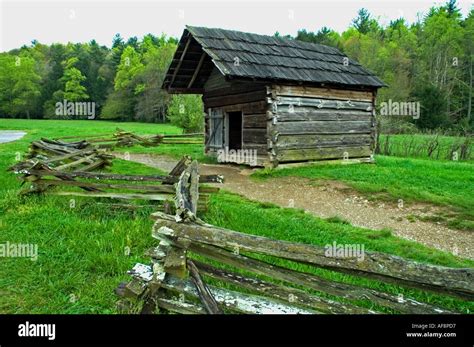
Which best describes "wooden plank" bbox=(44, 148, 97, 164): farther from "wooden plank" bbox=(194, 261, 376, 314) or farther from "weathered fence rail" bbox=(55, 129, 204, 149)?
"weathered fence rail" bbox=(55, 129, 204, 149)

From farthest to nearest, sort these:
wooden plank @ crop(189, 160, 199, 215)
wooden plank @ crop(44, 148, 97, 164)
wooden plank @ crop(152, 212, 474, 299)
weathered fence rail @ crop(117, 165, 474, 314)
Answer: wooden plank @ crop(44, 148, 97, 164)
wooden plank @ crop(189, 160, 199, 215)
weathered fence rail @ crop(117, 165, 474, 314)
wooden plank @ crop(152, 212, 474, 299)

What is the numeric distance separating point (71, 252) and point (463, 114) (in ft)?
168

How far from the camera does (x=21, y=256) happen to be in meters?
5.50

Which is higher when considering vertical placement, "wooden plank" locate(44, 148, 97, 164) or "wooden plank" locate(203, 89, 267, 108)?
"wooden plank" locate(203, 89, 267, 108)

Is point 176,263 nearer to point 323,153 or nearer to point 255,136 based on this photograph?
point 255,136

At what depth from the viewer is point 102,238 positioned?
19.5ft

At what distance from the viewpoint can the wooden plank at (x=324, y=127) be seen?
13.8m

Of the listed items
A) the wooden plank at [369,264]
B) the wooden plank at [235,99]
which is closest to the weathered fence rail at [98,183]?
the wooden plank at [369,264]

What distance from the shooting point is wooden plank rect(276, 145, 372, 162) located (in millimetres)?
13832

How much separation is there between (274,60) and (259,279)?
1173 centimetres

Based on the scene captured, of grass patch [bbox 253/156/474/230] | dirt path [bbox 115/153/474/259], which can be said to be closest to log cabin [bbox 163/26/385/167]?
grass patch [bbox 253/156/474/230]

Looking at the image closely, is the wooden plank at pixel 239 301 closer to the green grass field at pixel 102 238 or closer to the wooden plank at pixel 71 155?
the green grass field at pixel 102 238

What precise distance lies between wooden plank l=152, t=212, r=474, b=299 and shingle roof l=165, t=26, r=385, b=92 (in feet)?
29.8
